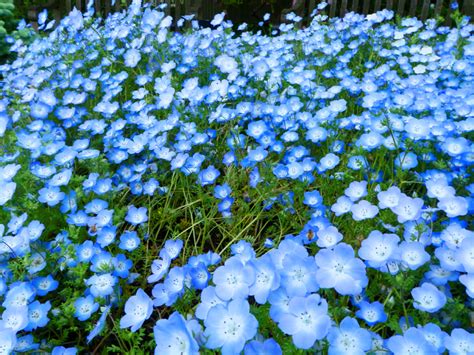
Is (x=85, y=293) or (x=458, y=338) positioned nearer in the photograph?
(x=458, y=338)

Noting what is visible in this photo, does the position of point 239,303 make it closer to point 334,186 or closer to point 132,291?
point 132,291

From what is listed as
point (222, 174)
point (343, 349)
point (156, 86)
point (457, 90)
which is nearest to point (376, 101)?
point (457, 90)

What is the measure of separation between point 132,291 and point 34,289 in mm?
353

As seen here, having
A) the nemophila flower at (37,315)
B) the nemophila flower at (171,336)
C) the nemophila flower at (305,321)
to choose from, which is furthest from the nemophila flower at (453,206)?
the nemophila flower at (37,315)

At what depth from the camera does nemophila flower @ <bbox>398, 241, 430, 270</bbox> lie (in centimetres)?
117

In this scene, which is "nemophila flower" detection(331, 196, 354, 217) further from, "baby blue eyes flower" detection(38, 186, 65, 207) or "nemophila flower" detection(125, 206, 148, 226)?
"baby blue eyes flower" detection(38, 186, 65, 207)

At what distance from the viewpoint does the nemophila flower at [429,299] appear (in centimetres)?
112

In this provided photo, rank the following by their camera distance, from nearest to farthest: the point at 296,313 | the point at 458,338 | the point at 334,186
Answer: the point at 296,313, the point at 458,338, the point at 334,186

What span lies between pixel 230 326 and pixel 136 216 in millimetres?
894

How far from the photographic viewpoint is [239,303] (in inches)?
38.4

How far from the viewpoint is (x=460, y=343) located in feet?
3.46

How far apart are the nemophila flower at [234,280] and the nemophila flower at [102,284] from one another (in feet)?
1.55

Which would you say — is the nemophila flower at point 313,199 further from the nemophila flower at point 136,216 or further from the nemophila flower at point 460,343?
the nemophila flower at point 460,343

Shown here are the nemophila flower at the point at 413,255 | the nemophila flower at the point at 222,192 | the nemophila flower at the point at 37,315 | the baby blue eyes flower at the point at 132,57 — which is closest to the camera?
the nemophila flower at the point at 413,255
